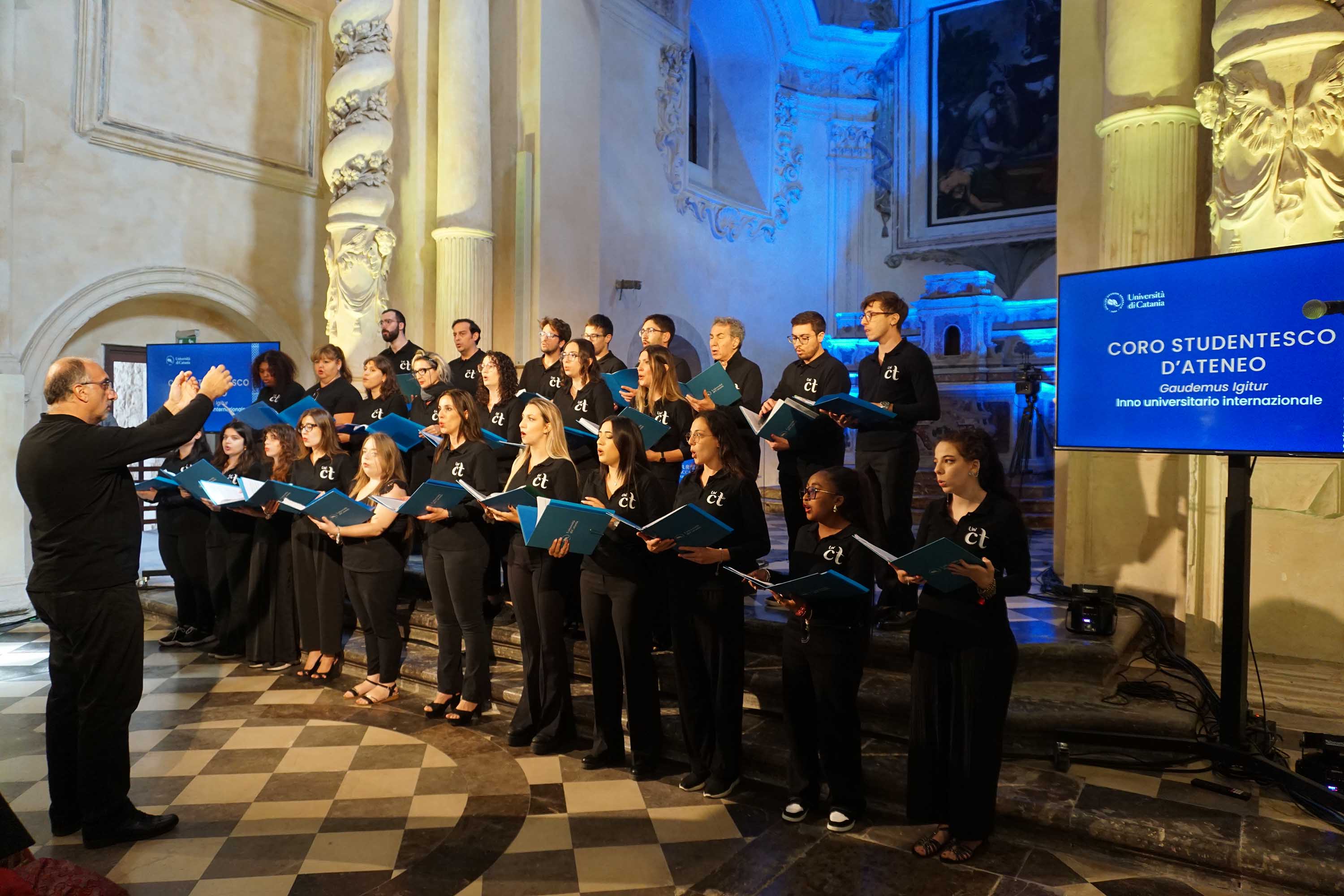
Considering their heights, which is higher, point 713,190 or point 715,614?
point 713,190

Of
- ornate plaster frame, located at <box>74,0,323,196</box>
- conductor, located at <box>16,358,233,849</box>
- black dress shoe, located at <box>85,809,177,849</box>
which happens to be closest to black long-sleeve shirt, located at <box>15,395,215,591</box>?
conductor, located at <box>16,358,233,849</box>

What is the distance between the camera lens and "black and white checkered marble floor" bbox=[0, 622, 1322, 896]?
324 cm

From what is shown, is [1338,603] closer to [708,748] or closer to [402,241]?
[708,748]

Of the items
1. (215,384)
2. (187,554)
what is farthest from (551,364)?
(187,554)

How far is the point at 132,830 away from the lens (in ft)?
11.8

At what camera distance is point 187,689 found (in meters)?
5.62

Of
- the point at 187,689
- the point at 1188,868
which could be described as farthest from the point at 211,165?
the point at 1188,868

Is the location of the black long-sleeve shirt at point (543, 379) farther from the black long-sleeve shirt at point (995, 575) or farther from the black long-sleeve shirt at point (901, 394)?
the black long-sleeve shirt at point (995, 575)

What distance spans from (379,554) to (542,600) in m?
1.24

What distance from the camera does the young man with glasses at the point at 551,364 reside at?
19.7 feet

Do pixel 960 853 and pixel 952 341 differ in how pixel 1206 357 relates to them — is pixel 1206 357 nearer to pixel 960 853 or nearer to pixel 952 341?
pixel 960 853

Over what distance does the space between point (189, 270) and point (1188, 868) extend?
8.81m

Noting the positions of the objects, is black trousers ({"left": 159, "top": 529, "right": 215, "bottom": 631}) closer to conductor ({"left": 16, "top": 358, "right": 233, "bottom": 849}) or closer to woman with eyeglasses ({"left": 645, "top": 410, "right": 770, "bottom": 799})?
conductor ({"left": 16, "top": 358, "right": 233, "bottom": 849})

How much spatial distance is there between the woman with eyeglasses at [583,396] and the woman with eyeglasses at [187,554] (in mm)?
2974
